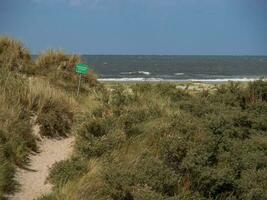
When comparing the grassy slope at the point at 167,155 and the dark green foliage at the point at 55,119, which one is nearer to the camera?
the grassy slope at the point at 167,155

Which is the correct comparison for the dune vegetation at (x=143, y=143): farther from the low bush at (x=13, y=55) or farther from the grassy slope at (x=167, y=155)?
the low bush at (x=13, y=55)

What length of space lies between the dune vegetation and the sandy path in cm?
17

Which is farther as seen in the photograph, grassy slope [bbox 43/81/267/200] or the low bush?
the low bush

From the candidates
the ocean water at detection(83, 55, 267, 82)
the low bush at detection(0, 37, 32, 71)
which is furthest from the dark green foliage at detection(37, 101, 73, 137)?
the ocean water at detection(83, 55, 267, 82)

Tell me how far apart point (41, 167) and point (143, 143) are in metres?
1.70

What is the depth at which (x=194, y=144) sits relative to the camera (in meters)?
8.22

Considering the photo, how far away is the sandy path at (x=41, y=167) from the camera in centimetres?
754

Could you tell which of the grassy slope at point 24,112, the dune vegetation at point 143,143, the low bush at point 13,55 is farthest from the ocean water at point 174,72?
the dune vegetation at point 143,143

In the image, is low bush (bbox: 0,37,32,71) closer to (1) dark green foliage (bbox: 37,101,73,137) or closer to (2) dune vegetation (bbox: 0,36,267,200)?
(2) dune vegetation (bbox: 0,36,267,200)

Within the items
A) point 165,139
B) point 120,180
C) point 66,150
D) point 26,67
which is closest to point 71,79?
point 26,67

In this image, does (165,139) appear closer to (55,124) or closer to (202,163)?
(202,163)

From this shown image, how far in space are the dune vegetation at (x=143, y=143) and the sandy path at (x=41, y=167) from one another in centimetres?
17

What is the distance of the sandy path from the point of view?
754 centimetres

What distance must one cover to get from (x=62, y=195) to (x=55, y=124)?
3.76 meters
